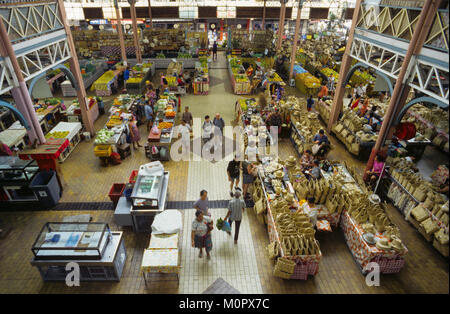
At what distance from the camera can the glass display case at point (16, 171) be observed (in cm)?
854

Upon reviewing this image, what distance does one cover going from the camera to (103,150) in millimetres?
10805

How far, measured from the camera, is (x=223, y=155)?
11875 mm

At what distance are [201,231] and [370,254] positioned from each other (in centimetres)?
413

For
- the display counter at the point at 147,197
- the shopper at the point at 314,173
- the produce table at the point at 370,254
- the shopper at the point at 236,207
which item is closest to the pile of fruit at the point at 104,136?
the display counter at the point at 147,197

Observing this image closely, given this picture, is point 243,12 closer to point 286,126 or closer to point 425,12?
point 286,126

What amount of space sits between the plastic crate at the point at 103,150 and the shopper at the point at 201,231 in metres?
6.03

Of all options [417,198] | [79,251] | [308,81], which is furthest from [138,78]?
[417,198]

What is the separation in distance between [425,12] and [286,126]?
690 centimetres

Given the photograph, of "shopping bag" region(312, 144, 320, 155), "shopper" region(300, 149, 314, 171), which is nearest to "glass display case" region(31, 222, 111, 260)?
"shopper" region(300, 149, 314, 171)

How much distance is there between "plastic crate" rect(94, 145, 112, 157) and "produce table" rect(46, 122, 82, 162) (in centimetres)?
163

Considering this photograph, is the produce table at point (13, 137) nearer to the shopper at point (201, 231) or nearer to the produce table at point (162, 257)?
the produce table at point (162, 257)

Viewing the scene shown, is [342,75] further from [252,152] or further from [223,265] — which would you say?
[223,265]

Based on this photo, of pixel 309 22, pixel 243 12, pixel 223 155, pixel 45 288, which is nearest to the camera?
pixel 45 288

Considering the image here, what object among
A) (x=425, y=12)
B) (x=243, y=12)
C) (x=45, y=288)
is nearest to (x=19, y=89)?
(x=45, y=288)
